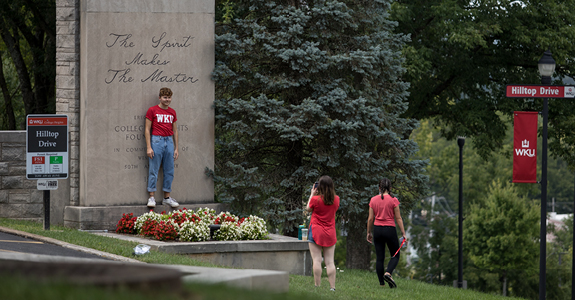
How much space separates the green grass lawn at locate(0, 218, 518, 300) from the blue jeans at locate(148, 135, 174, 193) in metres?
1.85

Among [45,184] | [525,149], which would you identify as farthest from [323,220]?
→ [525,149]

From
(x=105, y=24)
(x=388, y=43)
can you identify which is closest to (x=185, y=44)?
(x=105, y=24)

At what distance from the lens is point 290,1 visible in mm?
14602

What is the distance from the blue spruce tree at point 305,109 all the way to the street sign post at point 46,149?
3557mm

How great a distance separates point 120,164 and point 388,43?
6.84 m

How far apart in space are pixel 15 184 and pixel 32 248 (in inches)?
167

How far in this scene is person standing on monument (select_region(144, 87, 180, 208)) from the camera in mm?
12508

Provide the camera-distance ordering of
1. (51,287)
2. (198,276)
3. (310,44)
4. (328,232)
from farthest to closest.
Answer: (310,44) → (328,232) → (198,276) → (51,287)

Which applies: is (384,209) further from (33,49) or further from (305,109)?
(33,49)

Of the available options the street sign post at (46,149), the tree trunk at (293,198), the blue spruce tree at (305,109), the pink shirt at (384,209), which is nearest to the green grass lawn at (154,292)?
the street sign post at (46,149)

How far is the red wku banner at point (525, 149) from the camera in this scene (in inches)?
512

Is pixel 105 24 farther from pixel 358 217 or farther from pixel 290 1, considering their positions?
pixel 358 217

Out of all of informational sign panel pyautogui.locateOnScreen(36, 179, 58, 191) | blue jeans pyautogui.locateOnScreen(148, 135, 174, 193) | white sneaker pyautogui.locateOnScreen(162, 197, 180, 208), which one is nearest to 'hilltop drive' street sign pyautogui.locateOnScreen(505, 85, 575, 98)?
blue jeans pyautogui.locateOnScreen(148, 135, 174, 193)

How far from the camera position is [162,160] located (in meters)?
12.8
